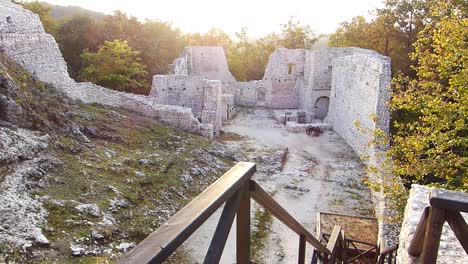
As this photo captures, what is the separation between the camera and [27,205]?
697cm

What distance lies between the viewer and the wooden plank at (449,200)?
2.07 meters

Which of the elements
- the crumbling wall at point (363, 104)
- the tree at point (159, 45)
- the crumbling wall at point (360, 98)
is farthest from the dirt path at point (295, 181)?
the tree at point (159, 45)

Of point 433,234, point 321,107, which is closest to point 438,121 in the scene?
point 433,234

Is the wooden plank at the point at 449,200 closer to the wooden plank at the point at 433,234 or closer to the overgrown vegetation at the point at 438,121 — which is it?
the wooden plank at the point at 433,234

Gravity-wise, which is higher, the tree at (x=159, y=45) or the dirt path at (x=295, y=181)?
the tree at (x=159, y=45)

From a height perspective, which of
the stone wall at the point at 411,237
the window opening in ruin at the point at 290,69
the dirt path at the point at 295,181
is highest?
the window opening in ruin at the point at 290,69

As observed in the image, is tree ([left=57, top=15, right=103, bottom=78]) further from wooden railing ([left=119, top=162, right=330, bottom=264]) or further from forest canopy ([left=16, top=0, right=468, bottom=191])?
wooden railing ([left=119, top=162, right=330, bottom=264])

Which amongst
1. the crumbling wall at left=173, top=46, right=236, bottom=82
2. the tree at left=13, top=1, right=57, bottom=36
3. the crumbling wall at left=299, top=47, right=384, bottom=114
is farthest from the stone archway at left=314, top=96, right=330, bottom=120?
the tree at left=13, top=1, right=57, bottom=36

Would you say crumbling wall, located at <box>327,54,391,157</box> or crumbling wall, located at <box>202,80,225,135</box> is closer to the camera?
crumbling wall, located at <box>327,54,391,157</box>

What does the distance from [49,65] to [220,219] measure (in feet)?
42.8

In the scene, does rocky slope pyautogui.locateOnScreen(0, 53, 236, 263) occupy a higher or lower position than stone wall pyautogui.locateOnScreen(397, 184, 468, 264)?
lower

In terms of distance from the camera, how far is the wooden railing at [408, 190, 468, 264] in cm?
211

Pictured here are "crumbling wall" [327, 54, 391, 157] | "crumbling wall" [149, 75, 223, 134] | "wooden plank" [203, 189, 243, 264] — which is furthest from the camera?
"crumbling wall" [149, 75, 223, 134]

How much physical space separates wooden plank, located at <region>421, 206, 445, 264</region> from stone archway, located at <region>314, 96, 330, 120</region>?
70.7ft
